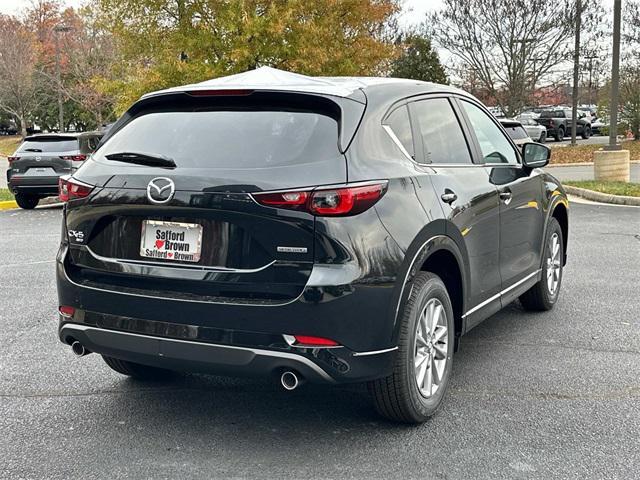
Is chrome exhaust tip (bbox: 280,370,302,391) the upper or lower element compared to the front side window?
lower

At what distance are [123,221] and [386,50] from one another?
17598 millimetres

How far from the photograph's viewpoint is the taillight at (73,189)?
12.1 feet

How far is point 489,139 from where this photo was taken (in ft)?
16.6

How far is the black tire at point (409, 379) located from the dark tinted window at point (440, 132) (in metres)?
0.74

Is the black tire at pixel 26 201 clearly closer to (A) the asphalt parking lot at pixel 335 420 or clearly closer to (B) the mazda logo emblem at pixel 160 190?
(A) the asphalt parking lot at pixel 335 420

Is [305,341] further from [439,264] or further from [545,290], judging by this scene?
[545,290]

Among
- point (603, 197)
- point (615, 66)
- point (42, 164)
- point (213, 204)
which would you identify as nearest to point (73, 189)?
point (213, 204)

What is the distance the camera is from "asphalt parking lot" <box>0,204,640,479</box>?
3379 millimetres

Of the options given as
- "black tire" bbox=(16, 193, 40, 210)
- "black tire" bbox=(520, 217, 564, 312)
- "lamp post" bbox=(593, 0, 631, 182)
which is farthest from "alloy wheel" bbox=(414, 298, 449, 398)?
"lamp post" bbox=(593, 0, 631, 182)

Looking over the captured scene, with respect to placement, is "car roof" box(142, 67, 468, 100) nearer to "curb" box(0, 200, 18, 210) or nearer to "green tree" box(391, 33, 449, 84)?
"curb" box(0, 200, 18, 210)

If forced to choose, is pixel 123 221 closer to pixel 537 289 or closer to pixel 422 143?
pixel 422 143

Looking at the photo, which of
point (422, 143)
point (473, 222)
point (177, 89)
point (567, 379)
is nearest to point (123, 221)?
point (177, 89)

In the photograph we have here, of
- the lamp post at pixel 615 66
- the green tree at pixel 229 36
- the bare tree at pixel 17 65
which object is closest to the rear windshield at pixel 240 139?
the lamp post at pixel 615 66

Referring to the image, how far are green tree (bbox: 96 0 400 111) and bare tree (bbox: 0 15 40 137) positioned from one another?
26393mm
